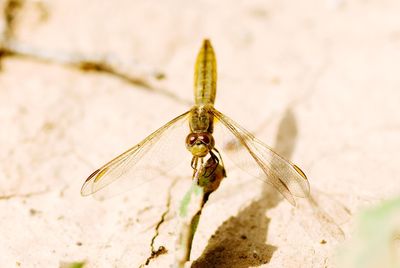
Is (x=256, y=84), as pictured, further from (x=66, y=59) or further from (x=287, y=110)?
(x=66, y=59)

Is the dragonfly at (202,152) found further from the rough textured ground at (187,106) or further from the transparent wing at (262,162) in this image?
the rough textured ground at (187,106)

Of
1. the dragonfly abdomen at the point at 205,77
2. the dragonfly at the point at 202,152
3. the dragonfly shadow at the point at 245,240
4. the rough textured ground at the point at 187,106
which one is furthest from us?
the dragonfly abdomen at the point at 205,77

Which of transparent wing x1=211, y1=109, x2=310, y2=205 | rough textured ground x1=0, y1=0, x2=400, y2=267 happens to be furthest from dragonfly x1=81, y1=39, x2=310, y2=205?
rough textured ground x1=0, y1=0, x2=400, y2=267

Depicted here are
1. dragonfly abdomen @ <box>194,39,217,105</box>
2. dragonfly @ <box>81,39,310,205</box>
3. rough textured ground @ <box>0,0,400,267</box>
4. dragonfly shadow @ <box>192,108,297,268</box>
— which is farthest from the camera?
dragonfly abdomen @ <box>194,39,217,105</box>

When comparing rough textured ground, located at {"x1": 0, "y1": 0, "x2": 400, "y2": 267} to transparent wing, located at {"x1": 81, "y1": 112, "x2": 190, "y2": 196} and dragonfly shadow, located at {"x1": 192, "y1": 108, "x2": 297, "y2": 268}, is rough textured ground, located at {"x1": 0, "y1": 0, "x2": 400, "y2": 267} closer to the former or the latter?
dragonfly shadow, located at {"x1": 192, "y1": 108, "x2": 297, "y2": 268}

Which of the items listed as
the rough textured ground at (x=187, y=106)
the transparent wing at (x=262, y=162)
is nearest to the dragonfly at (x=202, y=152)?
the transparent wing at (x=262, y=162)

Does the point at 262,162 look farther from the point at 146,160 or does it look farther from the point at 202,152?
the point at 146,160
